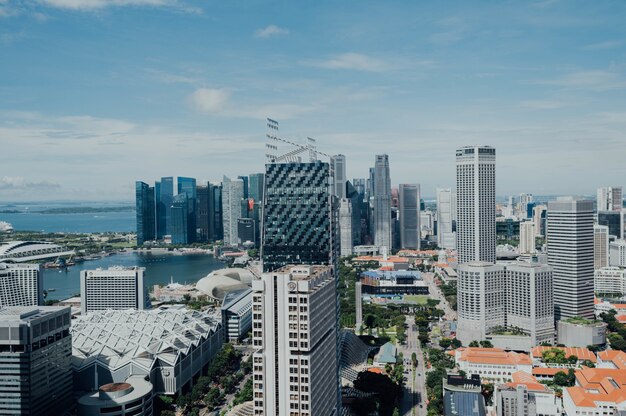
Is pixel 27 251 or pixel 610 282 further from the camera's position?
pixel 27 251

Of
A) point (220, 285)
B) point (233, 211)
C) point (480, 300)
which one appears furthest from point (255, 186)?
point (480, 300)

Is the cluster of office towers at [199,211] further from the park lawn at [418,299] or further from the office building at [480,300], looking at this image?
the office building at [480,300]

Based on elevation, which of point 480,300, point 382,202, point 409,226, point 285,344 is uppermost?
point 382,202

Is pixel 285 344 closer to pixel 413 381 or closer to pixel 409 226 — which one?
pixel 413 381

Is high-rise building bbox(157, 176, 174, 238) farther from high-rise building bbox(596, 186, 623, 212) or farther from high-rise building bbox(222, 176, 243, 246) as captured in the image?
high-rise building bbox(596, 186, 623, 212)

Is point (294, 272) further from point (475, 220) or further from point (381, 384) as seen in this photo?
point (475, 220)

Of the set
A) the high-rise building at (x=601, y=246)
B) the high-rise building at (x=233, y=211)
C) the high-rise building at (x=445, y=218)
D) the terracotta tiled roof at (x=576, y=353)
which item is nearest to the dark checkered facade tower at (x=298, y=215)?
the terracotta tiled roof at (x=576, y=353)

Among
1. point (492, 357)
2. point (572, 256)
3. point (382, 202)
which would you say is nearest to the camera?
point (492, 357)

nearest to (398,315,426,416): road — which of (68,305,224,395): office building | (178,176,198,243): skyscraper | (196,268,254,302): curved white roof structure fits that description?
(68,305,224,395): office building
